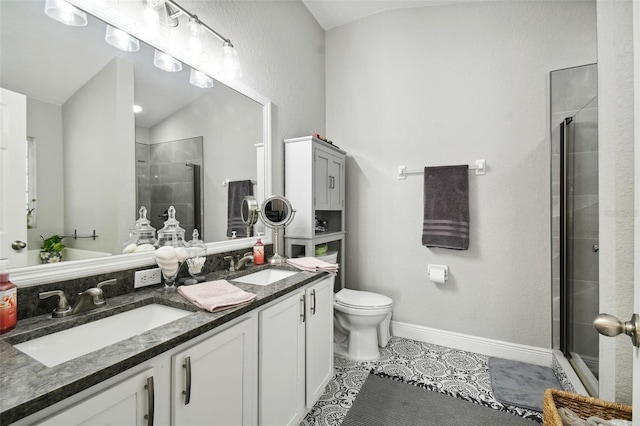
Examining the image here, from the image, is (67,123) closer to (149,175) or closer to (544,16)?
(149,175)

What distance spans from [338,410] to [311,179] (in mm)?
1564

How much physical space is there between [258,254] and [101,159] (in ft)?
3.38

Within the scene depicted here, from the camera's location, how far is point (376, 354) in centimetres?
235

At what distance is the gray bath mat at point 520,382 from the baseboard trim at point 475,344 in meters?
0.06

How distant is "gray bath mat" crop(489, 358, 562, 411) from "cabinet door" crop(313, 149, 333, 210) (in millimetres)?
1771

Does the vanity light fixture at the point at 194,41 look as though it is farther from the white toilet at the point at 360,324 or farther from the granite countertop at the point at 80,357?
the white toilet at the point at 360,324

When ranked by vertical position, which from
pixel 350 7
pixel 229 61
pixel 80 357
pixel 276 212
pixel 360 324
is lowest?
pixel 360 324

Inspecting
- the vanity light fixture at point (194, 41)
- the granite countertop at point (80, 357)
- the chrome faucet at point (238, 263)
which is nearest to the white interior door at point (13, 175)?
the granite countertop at point (80, 357)

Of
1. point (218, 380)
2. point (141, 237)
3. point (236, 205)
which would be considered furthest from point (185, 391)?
point (236, 205)

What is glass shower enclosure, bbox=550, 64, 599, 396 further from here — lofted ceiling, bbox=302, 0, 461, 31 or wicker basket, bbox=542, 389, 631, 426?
lofted ceiling, bbox=302, 0, 461, 31

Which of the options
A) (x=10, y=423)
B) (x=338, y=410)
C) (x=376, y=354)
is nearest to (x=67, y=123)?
(x=10, y=423)

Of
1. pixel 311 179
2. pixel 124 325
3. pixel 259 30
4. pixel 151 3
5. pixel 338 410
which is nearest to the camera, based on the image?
pixel 124 325

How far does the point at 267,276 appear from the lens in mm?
1892

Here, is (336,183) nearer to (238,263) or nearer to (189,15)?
(238,263)
